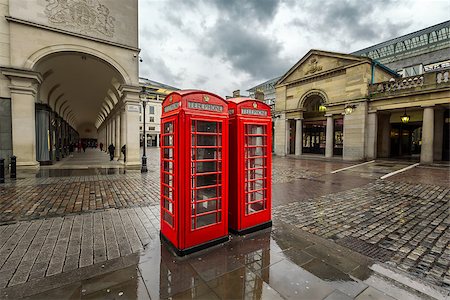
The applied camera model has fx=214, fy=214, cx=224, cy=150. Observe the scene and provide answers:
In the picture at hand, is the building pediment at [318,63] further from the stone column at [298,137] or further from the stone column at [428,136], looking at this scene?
the stone column at [428,136]

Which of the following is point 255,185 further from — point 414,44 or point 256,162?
point 414,44

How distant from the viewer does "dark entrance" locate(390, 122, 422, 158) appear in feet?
72.2

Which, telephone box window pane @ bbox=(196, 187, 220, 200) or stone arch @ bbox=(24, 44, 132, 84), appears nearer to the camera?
telephone box window pane @ bbox=(196, 187, 220, 200)

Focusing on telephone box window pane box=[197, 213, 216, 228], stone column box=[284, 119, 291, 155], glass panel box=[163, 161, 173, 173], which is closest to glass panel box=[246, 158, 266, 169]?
telephone box window pane box=[197, 213, 216, 228]

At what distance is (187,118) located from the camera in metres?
3.17

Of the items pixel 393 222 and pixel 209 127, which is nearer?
pixel 209 127

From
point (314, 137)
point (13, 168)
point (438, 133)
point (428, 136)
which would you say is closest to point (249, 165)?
point (13, 168)

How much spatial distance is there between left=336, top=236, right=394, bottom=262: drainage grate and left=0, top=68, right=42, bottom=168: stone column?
13782mm

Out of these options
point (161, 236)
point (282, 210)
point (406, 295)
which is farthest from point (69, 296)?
point (282, 210)

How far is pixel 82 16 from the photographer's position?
37.9ft

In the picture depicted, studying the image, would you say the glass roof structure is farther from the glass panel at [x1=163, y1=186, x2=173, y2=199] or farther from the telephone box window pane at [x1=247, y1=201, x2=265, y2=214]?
the glass panel at [x1=163, y1=186, x2=173, y2=199]

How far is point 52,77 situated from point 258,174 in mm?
16181

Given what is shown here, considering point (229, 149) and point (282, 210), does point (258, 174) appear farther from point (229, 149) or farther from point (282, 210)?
point (282, 210)

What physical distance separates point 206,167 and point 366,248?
3.15 meters
